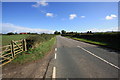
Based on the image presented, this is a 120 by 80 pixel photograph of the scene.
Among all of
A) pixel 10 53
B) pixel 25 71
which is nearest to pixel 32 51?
pixel 10 53

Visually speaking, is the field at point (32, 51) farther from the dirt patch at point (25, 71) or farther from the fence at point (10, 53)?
the dirt patch at point (25, 71)

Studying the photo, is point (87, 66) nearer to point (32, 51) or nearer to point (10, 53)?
point (32, 51)

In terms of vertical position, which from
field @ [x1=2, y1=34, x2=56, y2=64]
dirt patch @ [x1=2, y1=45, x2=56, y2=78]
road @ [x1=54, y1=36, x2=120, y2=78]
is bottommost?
dirt patch @ [x1=2, y1=45, x2=56, y2=78]

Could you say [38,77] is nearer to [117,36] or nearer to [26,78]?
[26,78]

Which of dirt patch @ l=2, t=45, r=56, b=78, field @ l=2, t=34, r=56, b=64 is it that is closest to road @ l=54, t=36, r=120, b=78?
dirt patch @ l=2, t=45, r=56, b=78

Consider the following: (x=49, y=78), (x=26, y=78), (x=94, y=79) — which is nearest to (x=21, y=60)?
(x=26, y=78)

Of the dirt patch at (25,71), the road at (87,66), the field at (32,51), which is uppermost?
the field at (32,51)

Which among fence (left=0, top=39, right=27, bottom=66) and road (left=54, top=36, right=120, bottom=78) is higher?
fence (left=0, top=39, right=27, bottom=66)

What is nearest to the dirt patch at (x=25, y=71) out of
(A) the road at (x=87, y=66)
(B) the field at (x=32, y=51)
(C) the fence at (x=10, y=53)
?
(A) the road at (x=87, y=66)

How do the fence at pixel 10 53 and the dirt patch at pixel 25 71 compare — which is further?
the fence at pixel 10 53

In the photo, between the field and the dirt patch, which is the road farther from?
the field

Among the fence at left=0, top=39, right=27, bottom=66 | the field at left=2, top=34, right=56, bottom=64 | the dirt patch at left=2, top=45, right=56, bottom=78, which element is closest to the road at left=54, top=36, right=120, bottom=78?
the dirt patch at left=2, top=45, right=56, bottom=78

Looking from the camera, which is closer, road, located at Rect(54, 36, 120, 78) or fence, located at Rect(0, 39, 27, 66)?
road, located at Rect(54, 36, 120, 78)

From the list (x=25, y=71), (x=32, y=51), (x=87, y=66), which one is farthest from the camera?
(x=32, y=51)
